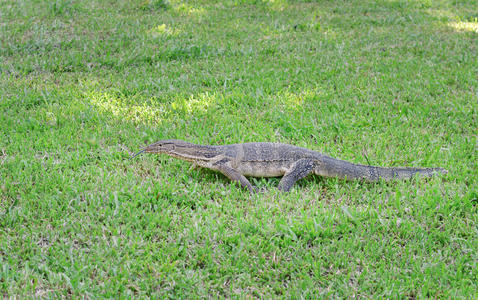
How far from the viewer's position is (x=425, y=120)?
18.3 feet

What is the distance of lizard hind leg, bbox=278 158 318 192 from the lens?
4.36 metres

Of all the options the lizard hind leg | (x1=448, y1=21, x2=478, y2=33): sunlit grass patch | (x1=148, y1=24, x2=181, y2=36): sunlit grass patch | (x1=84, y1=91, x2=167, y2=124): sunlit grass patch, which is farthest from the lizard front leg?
(x1=448, y1=21, x2=478, y2=33): sunlit grass patch

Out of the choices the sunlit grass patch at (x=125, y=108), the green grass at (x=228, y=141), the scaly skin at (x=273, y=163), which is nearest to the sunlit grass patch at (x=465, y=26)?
the green grass at (x=228, y=141)

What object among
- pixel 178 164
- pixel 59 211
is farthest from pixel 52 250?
pixel 178 164

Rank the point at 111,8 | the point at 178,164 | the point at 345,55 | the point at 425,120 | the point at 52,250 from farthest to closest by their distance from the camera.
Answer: the point at 111,8
the point at 345,55
the point at 425,120
the point at 178,164
the point at 52,250

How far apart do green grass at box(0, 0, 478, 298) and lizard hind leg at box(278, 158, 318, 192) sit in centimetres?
11

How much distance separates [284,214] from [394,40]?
5.56m

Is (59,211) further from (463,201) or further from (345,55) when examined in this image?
(345,55)

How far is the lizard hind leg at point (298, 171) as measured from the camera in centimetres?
436

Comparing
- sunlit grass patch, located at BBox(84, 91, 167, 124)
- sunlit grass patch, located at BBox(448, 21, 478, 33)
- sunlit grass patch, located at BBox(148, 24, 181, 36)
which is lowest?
sunlit grass patch, located at BBox(84, 91, 167, 124)

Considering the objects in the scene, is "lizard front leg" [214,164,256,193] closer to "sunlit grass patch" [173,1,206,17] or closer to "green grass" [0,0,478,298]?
"green grass" [0,0,478,298]

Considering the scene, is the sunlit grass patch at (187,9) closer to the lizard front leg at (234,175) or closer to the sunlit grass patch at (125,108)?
the sunlit grass patch at (125,108)

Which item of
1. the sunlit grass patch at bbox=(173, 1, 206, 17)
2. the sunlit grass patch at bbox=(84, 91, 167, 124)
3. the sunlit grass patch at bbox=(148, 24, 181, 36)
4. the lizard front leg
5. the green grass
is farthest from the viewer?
the sunlit grass patch at bbox=(173, 1, 206, 17)

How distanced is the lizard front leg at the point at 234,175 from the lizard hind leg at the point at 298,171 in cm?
30
